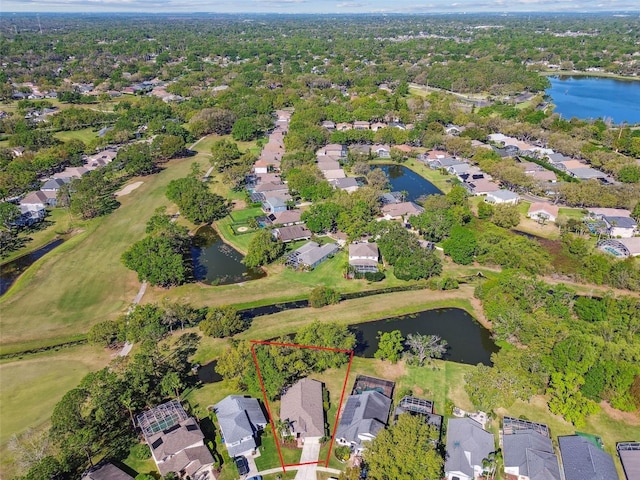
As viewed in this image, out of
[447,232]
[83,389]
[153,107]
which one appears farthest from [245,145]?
[83,389]

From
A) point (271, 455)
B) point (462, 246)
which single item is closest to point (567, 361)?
point (462, 246)

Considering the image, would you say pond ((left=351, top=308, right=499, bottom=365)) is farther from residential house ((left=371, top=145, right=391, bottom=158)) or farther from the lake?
the lake

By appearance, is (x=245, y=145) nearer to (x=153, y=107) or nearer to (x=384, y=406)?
(x=153, y=107)

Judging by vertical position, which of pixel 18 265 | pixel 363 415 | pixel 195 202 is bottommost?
pixel 18 265

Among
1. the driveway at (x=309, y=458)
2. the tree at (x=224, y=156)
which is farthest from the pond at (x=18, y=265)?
the driveway at (x=309, y=458)

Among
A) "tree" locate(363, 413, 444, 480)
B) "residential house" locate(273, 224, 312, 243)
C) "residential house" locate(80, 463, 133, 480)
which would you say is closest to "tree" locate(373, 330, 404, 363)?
"tree" locate(363, 413, 444, 480)

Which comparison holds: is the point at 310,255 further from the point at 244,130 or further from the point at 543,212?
the point at 244,130

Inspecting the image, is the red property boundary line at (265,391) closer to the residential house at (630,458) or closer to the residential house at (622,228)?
the residential house at (630,458)
